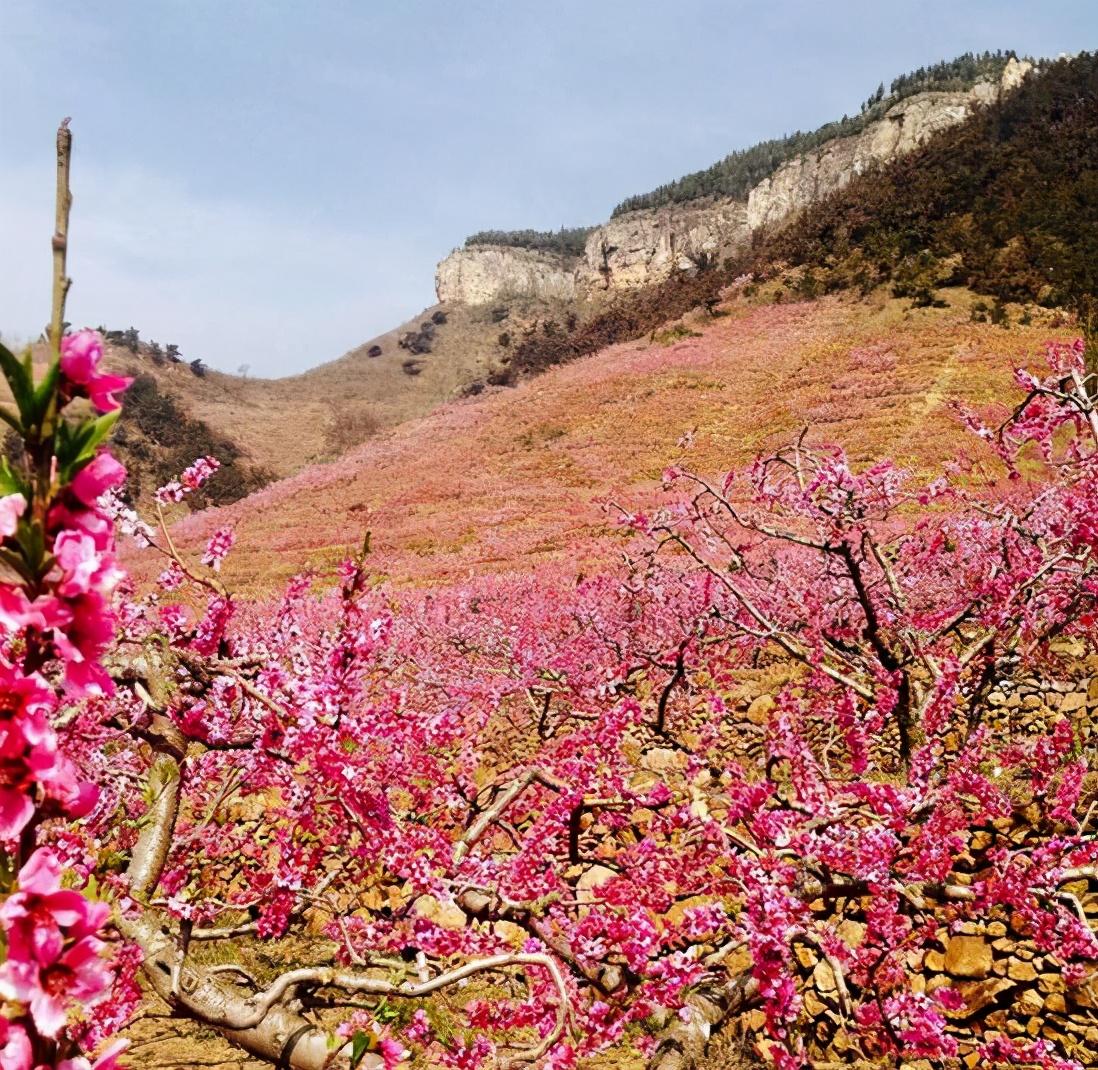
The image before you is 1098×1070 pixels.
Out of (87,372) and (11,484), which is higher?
(87,372)

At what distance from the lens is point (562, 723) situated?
7.49 meters

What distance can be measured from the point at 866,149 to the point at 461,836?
202 feet

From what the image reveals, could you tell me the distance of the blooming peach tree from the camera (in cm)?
95

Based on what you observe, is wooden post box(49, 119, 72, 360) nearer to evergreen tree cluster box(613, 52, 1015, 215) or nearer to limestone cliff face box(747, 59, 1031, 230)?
limestone cliff face box(747, 59, 1031, 230)

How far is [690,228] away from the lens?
66.9 meters

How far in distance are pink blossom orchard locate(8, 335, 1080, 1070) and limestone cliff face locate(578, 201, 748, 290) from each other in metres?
64.0

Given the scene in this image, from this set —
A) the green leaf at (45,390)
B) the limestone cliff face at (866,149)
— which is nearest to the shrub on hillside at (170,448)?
the limestone cliff face at (866,149)

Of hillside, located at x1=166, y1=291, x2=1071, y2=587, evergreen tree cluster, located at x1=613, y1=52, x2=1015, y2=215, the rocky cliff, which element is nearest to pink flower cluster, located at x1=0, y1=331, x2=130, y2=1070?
hillside, located at x1=166, y1=291, x2=1071, y2=587

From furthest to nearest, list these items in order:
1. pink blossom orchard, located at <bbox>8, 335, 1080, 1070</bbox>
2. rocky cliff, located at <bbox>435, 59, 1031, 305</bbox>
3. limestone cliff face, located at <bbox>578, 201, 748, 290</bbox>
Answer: limestone cliff face, located at <bbox>578, 201, 748, 290</bbox>
rocky cliff, located at <bbox>435, 59, 1031, 305</bbox>
pink blossom orchard, located at <bbox>8, 335, 1080, 1070</bbox>

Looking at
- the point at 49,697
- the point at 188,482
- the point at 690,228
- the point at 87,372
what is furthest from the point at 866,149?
the point at 49,697

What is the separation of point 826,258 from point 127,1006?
3765 centimetres

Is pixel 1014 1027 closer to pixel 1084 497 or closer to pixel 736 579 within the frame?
pixel 1084 497

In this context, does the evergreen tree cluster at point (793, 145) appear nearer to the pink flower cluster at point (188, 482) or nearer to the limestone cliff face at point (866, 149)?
the limestone cliff face at point (866, 149)

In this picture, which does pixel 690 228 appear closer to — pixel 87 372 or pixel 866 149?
pixel 866 149
